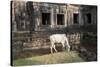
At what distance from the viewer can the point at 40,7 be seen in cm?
262

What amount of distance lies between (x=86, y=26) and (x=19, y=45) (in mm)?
1019

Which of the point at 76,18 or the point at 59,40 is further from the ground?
the point at 76,18

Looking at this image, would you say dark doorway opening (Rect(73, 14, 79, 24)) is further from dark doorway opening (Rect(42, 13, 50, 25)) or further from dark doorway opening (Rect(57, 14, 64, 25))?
dark doorway opening (Rect(42, 13, 50, 25))

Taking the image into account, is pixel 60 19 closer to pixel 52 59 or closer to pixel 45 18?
pixel 45 18

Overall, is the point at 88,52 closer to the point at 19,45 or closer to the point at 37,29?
the point at 37,29

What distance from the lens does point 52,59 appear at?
8.76 feet

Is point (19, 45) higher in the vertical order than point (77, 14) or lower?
lower

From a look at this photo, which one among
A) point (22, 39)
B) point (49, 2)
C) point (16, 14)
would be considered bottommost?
point (22, 39)

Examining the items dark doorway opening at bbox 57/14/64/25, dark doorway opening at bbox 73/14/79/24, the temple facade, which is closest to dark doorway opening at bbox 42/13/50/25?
the temple facade

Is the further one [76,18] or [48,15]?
[76,18]

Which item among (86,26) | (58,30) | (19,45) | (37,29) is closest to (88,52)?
(86,26)

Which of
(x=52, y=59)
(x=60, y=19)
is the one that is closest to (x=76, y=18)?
(x=60, y=19)

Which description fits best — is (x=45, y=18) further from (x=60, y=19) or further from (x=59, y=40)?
(x=59, y=40)

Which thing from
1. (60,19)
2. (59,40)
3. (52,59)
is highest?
(60,19)
